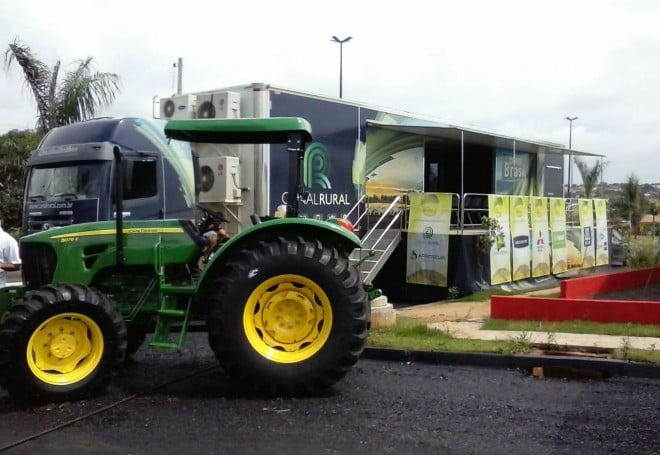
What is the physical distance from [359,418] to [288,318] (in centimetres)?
119

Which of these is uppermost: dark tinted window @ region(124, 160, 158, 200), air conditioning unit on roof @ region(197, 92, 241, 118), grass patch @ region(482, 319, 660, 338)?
air conditioning unit on roof @ region(197, 92, 241, 118)

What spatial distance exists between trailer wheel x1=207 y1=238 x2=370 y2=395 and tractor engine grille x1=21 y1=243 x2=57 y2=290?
1501 millimetres

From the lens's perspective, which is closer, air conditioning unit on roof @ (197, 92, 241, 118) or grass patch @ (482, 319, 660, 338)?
grass patch @ (482, 319, 660, 338)

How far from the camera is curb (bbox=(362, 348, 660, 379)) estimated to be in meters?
7.12

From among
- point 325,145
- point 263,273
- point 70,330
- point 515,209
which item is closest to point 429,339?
point 263,273

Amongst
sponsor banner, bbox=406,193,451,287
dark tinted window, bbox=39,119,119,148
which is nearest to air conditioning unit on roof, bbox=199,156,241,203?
dark tinted window, bbox=39,119,119,148

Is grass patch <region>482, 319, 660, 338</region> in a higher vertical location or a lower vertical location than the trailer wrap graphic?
lower

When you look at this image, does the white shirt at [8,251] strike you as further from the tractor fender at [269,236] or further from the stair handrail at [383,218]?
the stair handrail at [383,218]

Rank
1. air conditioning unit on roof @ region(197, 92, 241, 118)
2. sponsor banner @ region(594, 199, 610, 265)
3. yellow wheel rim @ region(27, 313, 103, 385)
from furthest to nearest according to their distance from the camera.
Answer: sponsor banner @ region(594, 199, 610, 265), air conditioning unit on roof @ region(197, 92, 241, 118), yellow wheel rim @ region(27, 313, 103, 385)

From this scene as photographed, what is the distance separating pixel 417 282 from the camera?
14.3 metres

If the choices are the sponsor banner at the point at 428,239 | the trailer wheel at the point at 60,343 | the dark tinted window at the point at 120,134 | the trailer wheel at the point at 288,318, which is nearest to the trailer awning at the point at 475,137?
the sponsor banner at the point at 428,239

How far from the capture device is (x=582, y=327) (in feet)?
30.2

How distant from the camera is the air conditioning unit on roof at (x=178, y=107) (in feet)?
40.5

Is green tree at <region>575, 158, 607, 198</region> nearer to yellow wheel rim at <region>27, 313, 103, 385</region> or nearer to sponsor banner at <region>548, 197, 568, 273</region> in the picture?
sponsor banner at <region>548, 197, 568, 273</region>
